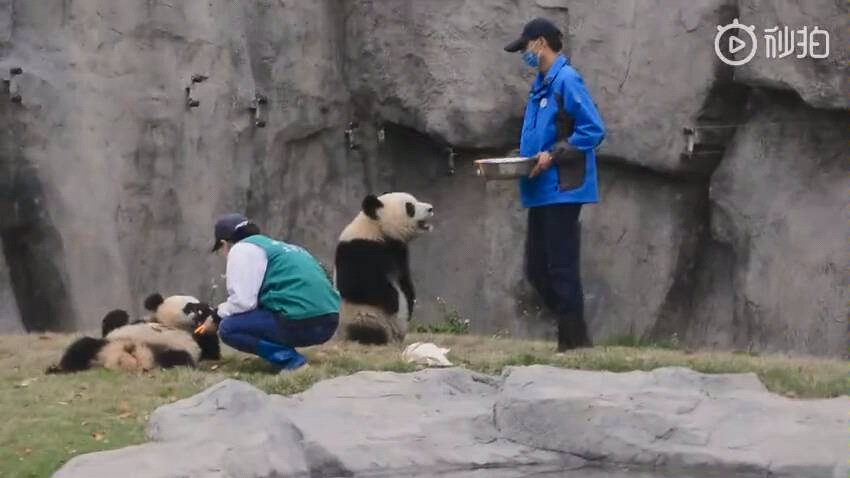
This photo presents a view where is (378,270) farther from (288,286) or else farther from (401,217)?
(288,286)

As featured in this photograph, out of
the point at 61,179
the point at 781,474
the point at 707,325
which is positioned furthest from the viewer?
the point at 707,325

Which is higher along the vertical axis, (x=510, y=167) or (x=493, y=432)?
(x=510, y=167)

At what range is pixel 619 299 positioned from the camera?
1269 centimetres

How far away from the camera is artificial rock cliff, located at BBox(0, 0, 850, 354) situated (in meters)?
10.8

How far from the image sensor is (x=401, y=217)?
9.89 m

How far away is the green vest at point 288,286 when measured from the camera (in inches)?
307

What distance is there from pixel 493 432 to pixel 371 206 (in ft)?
12.1

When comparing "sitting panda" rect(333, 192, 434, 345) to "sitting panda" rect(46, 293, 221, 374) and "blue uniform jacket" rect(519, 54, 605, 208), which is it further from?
"blue uniform jacket" rect(519, 54, 605, 208)

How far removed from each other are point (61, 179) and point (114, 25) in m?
1.41

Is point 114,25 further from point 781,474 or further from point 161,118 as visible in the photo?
point 781,474

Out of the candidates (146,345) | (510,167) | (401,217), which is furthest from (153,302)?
(510,167)

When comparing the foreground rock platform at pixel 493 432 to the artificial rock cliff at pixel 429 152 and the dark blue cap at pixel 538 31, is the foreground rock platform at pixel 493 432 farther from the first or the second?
the artificial rock cliff at pixel 429 152

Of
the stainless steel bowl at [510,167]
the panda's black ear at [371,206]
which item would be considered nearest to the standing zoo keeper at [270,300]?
the stainless steel bowl at [510,167]

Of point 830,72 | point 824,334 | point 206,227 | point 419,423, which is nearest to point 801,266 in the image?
point 824,334
